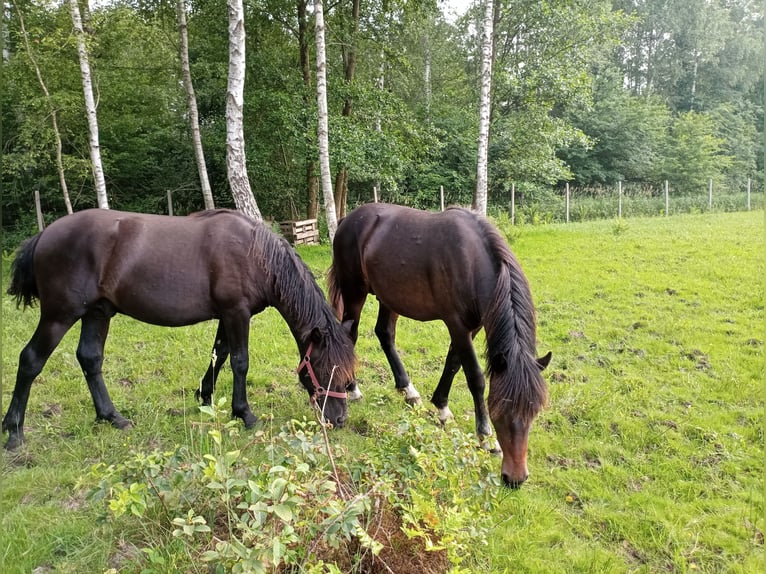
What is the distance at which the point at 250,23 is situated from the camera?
39.7ft

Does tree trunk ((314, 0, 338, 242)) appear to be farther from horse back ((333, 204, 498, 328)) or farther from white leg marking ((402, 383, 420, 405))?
white leg marking ((402, 383, 420, 405))

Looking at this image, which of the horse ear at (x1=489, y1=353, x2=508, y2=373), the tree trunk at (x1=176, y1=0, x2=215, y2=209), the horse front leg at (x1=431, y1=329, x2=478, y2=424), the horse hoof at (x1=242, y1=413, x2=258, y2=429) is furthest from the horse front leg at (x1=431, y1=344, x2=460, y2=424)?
the tree trunk at (x1=176, y1=0, x2=215, y2=209)

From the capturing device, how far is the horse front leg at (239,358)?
344 cm

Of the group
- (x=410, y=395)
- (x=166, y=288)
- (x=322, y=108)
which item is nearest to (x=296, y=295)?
(x=166, y=288)

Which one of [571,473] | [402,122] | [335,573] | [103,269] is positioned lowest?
[571,473]

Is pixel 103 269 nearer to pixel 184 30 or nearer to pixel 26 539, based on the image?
pixel 26 539

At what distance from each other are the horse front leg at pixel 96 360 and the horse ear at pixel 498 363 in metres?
2.74

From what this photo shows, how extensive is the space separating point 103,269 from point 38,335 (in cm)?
64

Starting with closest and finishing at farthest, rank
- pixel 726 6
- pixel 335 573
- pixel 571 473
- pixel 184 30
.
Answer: pixel 335 573 < pixel 571 473 < pixel 184 30 < pixel 726 6

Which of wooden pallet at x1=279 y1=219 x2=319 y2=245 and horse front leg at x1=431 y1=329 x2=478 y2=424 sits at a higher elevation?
wooden pallet at x1=279 y1=219 x2=319 y2=245

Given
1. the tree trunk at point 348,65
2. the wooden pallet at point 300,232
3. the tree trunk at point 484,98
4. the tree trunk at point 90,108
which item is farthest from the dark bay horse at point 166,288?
the tree trunk at point 348,65

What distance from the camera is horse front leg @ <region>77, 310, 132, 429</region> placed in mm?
3419

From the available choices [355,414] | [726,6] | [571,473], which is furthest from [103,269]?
[726,6]

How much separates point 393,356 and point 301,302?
118cm
